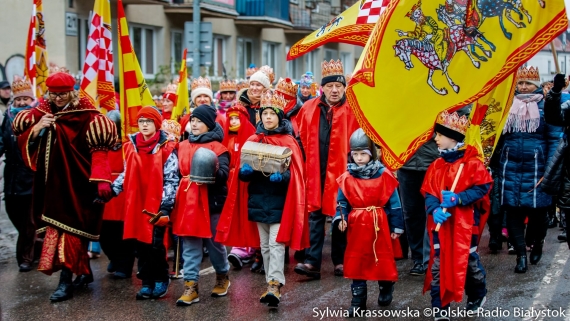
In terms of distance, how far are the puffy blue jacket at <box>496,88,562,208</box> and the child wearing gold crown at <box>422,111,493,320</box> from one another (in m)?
2.28

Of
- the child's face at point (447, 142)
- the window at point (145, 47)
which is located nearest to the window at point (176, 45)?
the window at point (145, 47)

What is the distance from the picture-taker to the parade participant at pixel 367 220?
772cm

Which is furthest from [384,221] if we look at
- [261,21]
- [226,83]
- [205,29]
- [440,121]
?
[261,21]

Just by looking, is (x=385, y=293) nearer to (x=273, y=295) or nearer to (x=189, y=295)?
(x=273, y=295)

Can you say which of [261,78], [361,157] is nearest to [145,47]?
[261,78]

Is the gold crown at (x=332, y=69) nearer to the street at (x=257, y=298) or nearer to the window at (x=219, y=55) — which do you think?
the street at (x=257, y=298)

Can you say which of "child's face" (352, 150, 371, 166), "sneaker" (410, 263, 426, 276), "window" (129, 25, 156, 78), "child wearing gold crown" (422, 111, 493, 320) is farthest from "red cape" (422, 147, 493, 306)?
"window" (129, 25, 156, 78)

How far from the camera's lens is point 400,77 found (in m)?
7.60

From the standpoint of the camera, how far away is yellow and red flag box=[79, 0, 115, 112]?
10.6 meters

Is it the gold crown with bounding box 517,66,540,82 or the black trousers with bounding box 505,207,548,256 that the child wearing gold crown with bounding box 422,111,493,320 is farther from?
the gold crown with bounding box 517,66,540,82

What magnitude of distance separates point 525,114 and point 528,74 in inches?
17.1

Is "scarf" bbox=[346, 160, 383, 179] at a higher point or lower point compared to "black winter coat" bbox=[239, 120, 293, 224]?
higher

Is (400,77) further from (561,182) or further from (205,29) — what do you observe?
(205,29)

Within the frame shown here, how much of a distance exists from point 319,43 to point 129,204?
2.54 m
